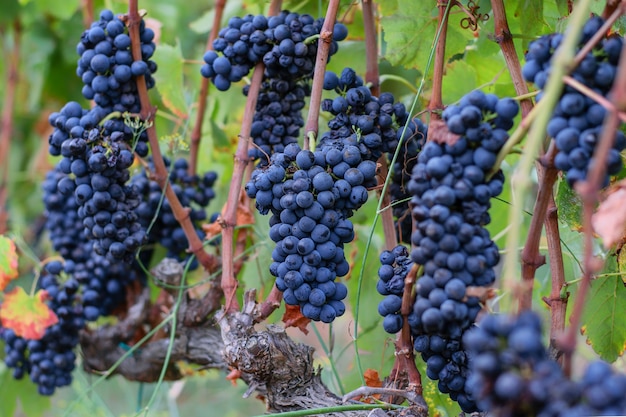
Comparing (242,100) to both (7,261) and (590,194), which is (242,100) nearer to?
(7,261)

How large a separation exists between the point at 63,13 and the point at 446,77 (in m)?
1.37

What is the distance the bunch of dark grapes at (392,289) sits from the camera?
0.95m

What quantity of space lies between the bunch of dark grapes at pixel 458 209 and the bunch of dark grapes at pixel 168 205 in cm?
83

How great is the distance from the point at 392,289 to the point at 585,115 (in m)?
0.37

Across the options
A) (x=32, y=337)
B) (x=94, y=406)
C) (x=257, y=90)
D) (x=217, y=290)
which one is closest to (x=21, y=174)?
(x=94, y=406)

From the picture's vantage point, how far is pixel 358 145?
1.06 meters

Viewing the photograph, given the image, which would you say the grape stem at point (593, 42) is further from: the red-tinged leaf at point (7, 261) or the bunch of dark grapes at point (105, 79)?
the red-tinged leaf at point (7, 261)

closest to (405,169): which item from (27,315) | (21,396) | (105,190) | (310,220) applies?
(310,220)

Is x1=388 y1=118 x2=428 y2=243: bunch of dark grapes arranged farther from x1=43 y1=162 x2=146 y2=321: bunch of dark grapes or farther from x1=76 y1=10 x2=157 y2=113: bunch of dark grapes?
x1=43 y1=162 x2=146 y2=321: bunch of dark grapes

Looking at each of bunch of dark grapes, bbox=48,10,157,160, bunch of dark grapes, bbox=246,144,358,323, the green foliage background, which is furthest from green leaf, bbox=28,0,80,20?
bunch of dark grapes, bbox=246,144,358,323

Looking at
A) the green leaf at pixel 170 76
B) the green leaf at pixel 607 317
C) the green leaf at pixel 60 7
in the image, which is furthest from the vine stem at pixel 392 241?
the green leaf at pixel 60 7

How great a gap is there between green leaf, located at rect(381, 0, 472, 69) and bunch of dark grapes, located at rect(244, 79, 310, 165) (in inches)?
7.7

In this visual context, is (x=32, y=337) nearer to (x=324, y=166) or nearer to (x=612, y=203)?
(x=324, y=166)

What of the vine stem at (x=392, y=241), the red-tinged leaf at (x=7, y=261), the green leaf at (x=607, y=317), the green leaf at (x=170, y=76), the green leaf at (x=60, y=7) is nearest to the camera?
the vine stem at (x=392, y=241)
